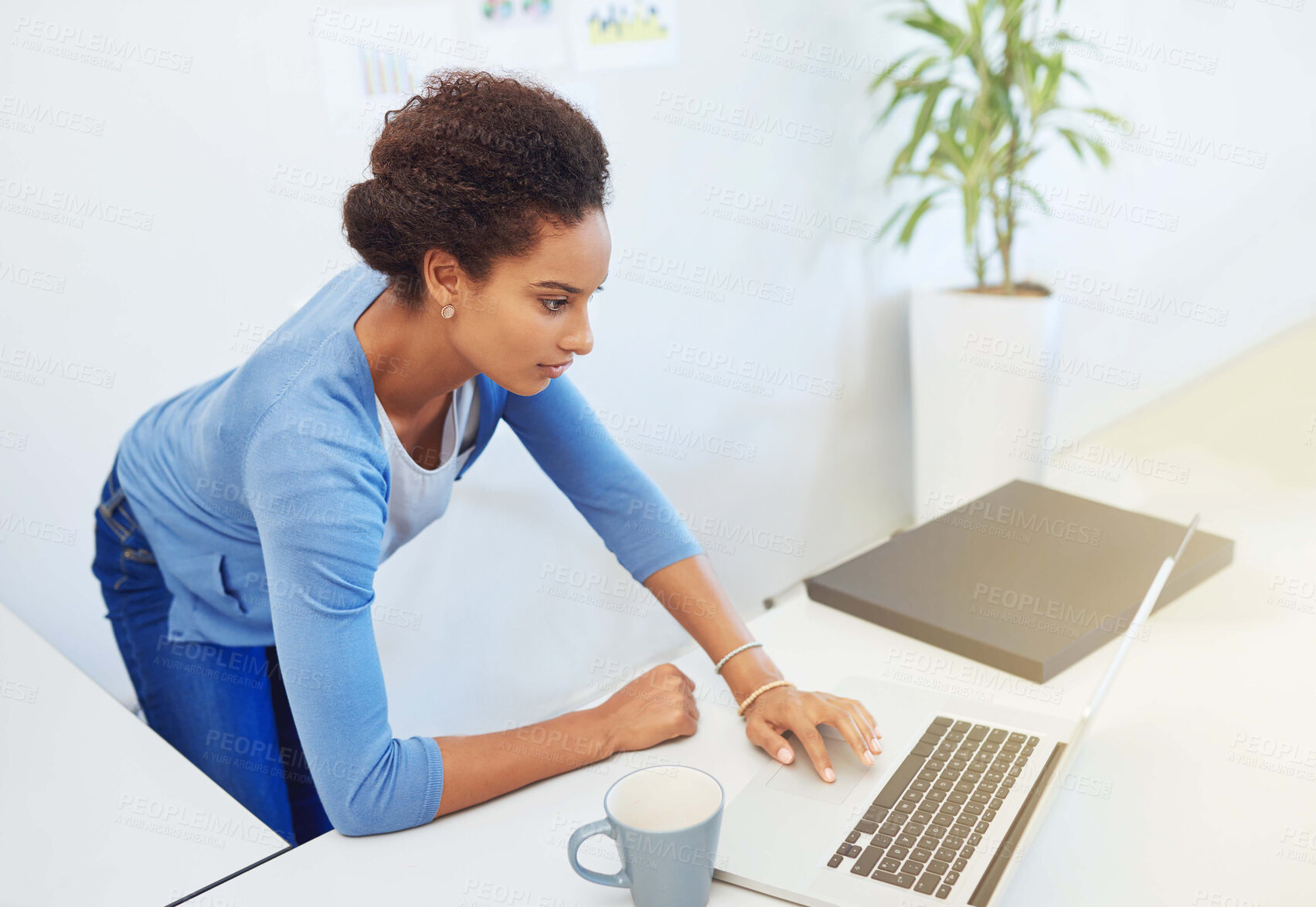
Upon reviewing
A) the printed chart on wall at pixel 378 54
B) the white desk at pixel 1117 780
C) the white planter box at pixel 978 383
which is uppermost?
the printed chart on wall at pixel 378 54

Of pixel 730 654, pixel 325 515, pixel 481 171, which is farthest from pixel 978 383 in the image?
pixel 325 515

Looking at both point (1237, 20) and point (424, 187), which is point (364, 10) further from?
point (1237, 20)

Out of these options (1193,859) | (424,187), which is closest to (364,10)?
(424,187)

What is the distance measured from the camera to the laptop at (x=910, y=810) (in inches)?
32.0

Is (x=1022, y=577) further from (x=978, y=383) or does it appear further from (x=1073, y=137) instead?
(x=1073, y=137)

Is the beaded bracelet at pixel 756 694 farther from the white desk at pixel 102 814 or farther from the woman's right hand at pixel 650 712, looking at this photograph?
the white desk at pixel 102 814

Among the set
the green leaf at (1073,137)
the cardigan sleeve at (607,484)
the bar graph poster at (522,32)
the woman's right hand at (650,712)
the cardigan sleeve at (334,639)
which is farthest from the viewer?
the green leaf at (1073,137)

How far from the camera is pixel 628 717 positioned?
104 cm

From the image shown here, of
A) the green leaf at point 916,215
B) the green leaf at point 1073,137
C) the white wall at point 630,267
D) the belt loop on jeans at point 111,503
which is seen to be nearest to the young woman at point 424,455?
the belt loop on jeans at point 111,503

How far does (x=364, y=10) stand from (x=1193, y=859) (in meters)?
1.77

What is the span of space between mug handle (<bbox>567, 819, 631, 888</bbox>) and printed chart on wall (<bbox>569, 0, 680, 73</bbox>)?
1.71 m

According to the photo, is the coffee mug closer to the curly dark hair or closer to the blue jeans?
the curly dark hair

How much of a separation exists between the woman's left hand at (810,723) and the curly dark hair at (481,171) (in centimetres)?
51

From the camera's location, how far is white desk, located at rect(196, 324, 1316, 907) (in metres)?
0.84
